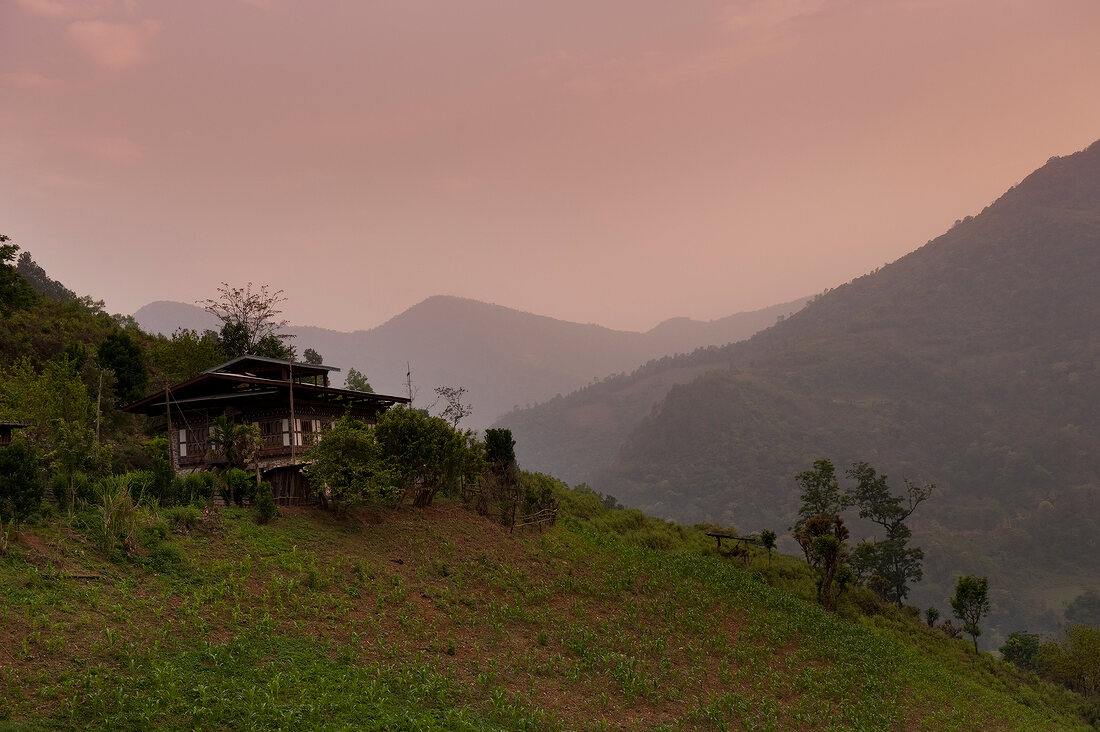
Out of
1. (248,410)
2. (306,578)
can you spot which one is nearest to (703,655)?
(306,578)

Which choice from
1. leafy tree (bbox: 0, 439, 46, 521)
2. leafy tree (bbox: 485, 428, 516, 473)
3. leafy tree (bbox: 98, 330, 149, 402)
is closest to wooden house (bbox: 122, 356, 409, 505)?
leafy tree (bbox: 98, 330, 149, 402)

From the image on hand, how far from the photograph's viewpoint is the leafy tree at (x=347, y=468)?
106 feet

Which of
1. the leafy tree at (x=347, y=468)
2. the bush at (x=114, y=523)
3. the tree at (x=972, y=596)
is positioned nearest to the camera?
the bush at (x=114, y=523)

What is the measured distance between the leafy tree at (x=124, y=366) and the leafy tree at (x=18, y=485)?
103ft

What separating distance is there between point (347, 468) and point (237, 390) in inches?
548

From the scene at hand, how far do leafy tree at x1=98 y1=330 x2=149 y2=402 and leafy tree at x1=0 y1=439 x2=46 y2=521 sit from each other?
31.3m

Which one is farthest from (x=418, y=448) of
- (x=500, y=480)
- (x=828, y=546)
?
(x=828, y=546)

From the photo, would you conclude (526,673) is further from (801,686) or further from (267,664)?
(801,686)

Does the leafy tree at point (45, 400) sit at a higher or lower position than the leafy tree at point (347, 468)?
higher

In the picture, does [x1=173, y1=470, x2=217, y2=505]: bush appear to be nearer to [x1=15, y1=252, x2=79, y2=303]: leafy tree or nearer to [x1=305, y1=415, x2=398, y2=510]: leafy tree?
[x1=305, y1=415, x2=398, y2=510]: leafy tree

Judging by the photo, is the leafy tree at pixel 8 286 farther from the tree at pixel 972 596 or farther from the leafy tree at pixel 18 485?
the tree at pixel 972 596

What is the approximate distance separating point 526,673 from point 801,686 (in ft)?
41.8

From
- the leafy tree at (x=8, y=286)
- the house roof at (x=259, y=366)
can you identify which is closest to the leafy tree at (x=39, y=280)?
the leafy tree at (x=8, y=286)

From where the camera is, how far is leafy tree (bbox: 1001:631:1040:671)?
212ft
